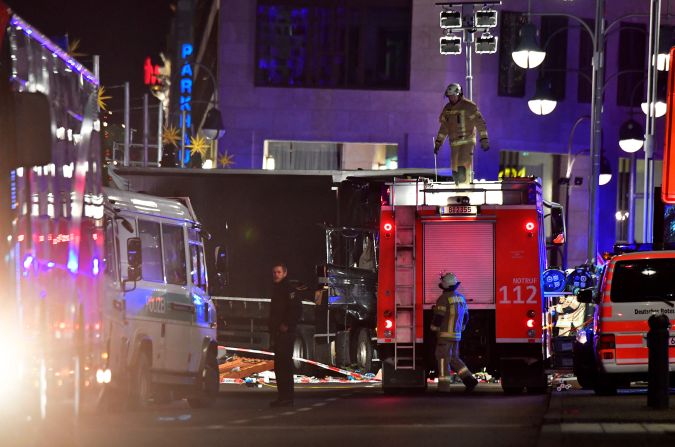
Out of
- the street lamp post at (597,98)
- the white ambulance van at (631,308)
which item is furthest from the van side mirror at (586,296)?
the street lamp post at (597,98)

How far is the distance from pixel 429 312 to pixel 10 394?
14.0 meters

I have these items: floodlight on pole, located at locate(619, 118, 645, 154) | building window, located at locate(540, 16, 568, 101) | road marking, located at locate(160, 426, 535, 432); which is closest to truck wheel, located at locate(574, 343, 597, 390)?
road marking, located at locate(160, 426, 535, 432)

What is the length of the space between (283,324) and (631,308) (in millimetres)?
4758

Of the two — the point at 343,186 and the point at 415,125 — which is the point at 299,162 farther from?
the point at 343,186

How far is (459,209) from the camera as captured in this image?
23.7 m

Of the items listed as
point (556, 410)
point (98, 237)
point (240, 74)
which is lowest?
point (556, 410)

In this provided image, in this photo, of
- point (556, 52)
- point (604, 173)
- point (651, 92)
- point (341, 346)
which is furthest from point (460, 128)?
point (556, 52)

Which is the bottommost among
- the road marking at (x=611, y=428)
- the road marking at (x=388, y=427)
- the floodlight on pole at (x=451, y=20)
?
the road marking at (x=388, y=427)

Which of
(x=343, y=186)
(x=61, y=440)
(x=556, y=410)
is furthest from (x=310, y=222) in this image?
(x=61, y=440)

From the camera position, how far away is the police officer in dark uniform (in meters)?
20.4

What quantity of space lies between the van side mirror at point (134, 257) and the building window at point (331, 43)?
3302cm

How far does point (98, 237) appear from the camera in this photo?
13586 millimetres

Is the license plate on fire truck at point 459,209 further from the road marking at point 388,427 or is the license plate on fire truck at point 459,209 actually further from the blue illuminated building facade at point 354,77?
→ the blue illuminated building facade at point 354,77

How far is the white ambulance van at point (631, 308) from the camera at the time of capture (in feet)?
71.2
